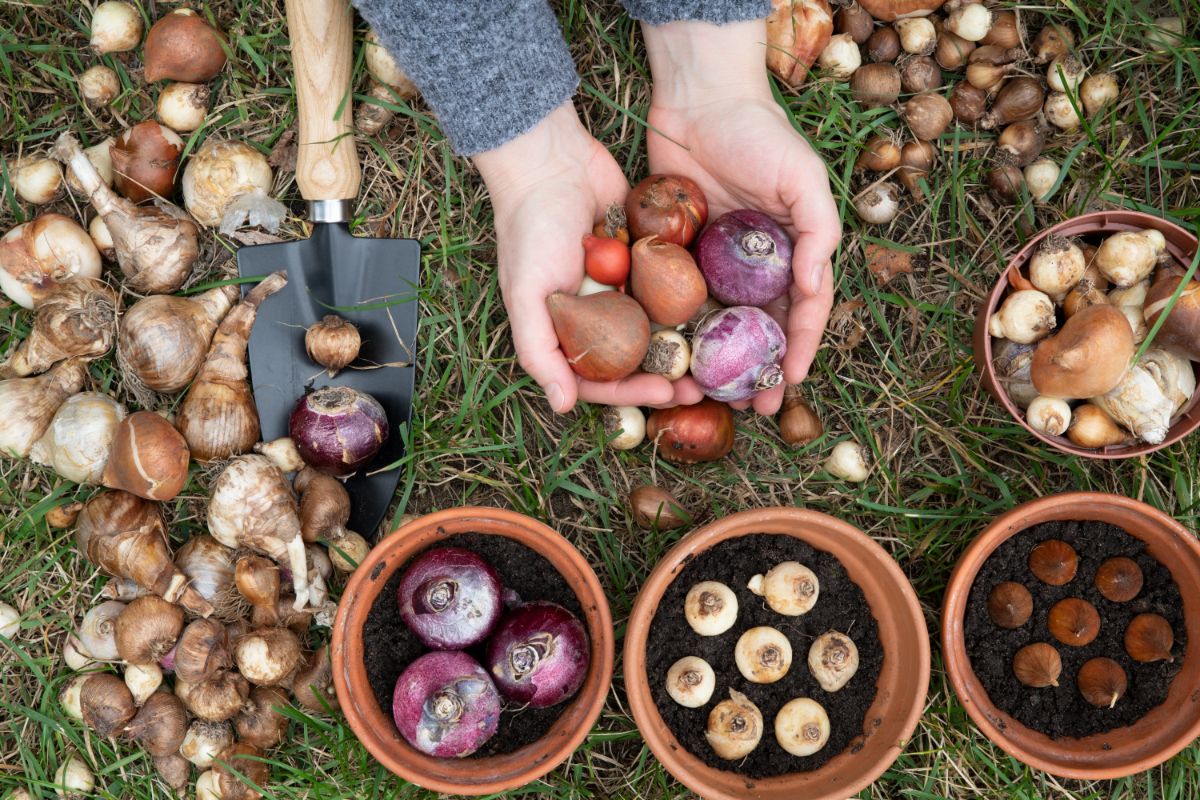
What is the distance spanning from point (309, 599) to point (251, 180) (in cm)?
103

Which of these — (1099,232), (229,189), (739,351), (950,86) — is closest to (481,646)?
(739,351)

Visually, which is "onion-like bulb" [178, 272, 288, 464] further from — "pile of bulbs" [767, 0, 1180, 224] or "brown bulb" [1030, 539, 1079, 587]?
"brown bulb" [1030, 539, 1079, 587]

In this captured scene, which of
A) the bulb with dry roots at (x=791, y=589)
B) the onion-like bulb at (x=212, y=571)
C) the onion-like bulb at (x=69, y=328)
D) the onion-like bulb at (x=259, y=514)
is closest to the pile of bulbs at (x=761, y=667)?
the bulb with dry roots at (x=791, y=589)

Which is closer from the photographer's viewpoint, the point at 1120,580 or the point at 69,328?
the point at 1120,580

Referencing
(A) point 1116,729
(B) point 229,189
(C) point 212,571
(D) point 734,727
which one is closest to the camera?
(D) point 734,727

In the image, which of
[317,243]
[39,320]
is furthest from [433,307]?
[39,320]

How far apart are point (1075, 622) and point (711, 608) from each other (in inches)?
31.2

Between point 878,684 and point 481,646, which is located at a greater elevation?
point 481,646

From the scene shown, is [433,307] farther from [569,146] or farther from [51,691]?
[51,691]

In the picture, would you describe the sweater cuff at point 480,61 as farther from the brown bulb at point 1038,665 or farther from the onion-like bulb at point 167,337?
the brown bulb at point 1038,665

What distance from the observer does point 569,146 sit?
2.03 m

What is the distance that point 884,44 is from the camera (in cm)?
216

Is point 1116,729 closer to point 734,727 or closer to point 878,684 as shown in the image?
point 878,684

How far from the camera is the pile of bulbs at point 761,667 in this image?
6.01ft
